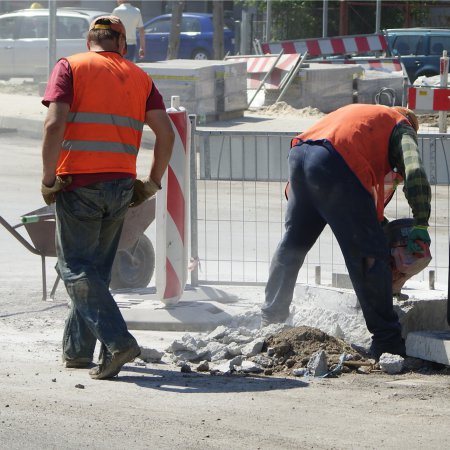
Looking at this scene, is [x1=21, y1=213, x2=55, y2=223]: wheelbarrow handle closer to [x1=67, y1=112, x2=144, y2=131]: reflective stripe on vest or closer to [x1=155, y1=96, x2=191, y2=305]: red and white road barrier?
[x1=155, y1=96, x2=191, y2=305]: red and white road barrier

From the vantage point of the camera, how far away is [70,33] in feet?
94.2

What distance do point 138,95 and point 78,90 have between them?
0.36m

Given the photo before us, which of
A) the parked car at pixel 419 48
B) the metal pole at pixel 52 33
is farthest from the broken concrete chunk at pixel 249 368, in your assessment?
the parked car at pixel 419 48

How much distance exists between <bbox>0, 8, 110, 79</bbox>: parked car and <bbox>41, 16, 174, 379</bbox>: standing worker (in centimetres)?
2216

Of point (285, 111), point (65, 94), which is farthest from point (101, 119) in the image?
point (285, 111)

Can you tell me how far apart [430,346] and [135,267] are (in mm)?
2836

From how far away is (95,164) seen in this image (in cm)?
617

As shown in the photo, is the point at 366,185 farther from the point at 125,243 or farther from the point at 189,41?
the point at 189,41

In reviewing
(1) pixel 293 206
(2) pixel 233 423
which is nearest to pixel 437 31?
(1) pixel 293 206

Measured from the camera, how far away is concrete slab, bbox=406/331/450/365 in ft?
21.7

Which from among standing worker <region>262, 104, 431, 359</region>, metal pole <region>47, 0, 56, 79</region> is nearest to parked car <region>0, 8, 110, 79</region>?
metal pole <region>47, 0, 56, 79</region>

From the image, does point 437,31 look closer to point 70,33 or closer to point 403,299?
point 70,33

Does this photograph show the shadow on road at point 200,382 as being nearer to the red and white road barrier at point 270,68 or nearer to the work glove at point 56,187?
the work glove at point 56,187

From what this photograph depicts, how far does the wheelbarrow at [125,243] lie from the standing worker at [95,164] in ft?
6.19
